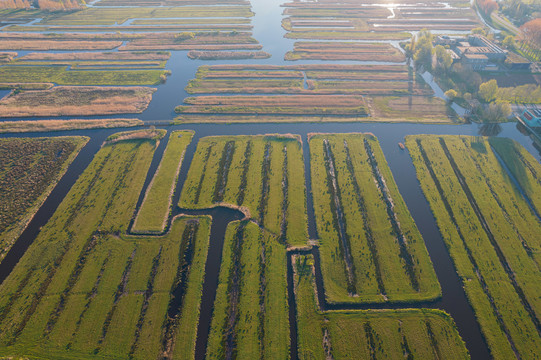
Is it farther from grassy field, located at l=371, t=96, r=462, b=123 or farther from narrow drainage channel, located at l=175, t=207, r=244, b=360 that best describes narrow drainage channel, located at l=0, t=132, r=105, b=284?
grassy field, located at l=371, t=96, r=462, b=123

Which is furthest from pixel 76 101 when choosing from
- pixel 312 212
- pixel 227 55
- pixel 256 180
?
pixel 312 212

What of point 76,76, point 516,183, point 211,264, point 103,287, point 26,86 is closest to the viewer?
point 103,287

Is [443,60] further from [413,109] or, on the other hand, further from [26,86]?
[26,86]

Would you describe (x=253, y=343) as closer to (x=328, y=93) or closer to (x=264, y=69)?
(x=328, y=93)

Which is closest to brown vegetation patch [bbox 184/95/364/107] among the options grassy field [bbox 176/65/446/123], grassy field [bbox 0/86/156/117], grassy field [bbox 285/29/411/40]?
grassy field [bbox 176/65/446/123]

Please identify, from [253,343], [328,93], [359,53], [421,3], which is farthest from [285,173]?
[421,3]

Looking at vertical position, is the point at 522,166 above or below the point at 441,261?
above

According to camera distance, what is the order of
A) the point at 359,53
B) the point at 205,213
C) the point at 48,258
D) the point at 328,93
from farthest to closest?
the point at 359,53 < the point at 328,93 < the point at 205,213 < the point at 48,258

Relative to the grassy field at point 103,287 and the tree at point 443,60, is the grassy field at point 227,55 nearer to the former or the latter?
the tree at point 443,60
